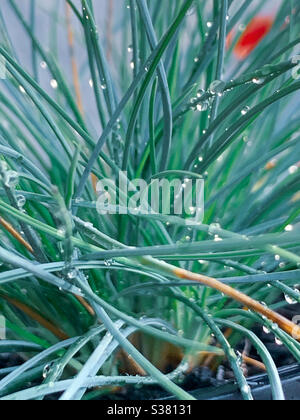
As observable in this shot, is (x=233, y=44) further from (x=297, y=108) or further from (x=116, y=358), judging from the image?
(x=116, y=358)

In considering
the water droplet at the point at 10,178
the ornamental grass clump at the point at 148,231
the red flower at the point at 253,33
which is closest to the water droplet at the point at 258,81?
the ornamental grass clump at the point at 148,231

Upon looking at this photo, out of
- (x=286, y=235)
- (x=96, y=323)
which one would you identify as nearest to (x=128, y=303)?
(x=96, y=323)

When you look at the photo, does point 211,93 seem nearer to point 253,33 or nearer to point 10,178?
point 10,178

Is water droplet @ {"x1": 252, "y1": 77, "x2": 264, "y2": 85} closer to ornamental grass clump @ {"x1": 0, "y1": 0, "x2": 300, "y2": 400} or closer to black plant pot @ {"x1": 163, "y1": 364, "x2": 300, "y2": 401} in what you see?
ornamental grass clump @ {"x1": 0, "y1": 0, "x2": 300, "y2": 400}

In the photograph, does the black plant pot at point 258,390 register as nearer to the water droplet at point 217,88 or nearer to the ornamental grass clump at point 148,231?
the ornamental grass clump at point 148,231

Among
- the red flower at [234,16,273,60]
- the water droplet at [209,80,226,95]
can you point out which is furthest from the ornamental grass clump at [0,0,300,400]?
the red flower at [234,16,273,60]

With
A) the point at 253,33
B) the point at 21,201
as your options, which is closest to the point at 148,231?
the point at 21,201
